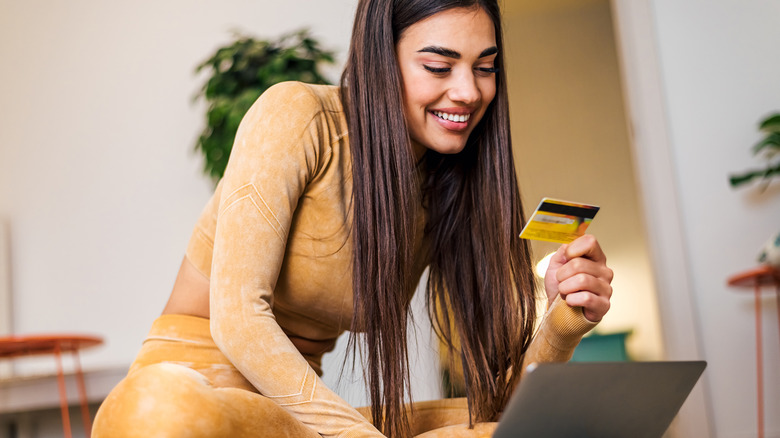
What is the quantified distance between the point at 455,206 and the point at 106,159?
91.4 inches

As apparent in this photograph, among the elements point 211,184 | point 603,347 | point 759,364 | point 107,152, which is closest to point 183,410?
point 759,364

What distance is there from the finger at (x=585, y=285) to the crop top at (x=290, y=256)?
0.05 meters

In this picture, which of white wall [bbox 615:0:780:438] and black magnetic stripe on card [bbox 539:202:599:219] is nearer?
black magnetic stripe on card [bbox 539:202:599:219]

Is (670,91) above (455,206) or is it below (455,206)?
above

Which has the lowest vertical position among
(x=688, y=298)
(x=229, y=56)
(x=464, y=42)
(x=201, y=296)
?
(x=688, y=298)

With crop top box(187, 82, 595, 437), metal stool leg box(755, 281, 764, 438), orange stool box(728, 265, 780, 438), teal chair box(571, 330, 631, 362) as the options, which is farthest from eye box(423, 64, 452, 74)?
teal chair box(571, 330, 631, 362)

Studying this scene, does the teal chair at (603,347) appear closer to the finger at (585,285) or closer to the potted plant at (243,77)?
the potted plant at (243,77)

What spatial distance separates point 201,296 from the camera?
119cm

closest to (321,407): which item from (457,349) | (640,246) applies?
(457,349)

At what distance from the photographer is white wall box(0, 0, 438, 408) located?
308 cm

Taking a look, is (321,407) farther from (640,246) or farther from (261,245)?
(640,246)

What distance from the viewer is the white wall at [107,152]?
308 centimetres

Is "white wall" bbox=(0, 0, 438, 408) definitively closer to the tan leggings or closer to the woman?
the woman

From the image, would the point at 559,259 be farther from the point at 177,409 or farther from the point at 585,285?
the point at 177,409
